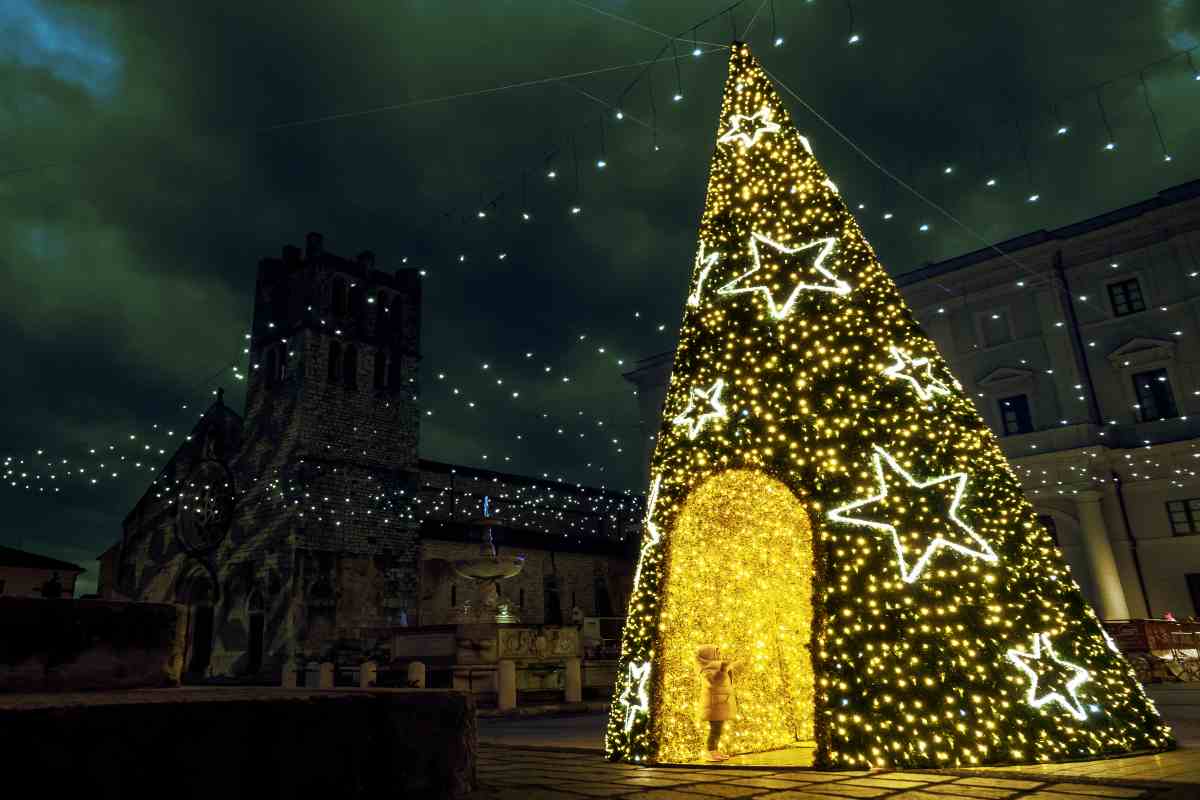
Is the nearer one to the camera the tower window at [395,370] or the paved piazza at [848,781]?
the paved piazza at [848,781]

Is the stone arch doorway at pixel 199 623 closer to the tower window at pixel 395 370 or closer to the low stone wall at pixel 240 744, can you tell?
the tower window at pixel 395 370

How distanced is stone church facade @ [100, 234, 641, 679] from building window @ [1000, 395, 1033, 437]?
1620cm

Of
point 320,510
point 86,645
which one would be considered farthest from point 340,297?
point 86,645

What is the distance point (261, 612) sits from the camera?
74.8 feet

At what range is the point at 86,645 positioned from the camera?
126 inches

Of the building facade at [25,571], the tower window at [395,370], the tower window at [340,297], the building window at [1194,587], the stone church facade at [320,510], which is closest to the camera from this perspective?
the building window at [1194,587]

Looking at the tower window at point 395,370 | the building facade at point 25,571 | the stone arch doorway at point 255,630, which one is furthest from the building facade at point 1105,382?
the building facade at point 25,571

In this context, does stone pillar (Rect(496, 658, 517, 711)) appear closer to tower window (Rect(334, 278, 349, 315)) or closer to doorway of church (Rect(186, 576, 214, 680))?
doorway of church (Rect(186, 576, 214, 680))

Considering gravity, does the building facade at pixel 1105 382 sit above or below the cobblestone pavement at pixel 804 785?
above

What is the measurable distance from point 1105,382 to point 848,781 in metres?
21.8

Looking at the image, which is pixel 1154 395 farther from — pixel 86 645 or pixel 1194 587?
pixel 86 645

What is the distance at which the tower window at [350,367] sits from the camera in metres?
25.4

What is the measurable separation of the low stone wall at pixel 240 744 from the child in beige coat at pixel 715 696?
8.91 feet

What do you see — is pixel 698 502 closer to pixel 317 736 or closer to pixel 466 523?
pixel 317 736
